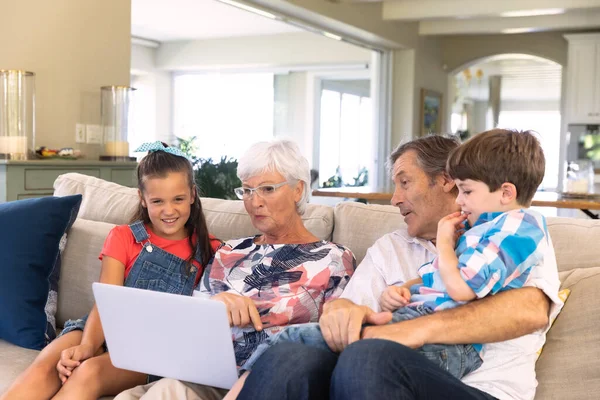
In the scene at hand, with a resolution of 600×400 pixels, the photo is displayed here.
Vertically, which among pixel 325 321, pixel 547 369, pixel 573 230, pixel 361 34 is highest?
pixel 361 34

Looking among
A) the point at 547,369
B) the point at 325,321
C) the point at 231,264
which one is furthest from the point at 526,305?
the point at 231,264

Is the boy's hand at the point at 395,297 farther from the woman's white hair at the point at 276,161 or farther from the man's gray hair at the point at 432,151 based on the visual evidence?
the woman's white hair at the point at 276,161

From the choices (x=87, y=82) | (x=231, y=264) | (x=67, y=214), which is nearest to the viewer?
(x=231, y=264)

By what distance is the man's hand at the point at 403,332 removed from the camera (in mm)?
1577

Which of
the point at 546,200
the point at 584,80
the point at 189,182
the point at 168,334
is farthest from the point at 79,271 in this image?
the point at 584,80

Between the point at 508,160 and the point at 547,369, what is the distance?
1.76ft

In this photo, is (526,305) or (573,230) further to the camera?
(573,230)

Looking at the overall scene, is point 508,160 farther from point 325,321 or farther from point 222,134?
point 222,134

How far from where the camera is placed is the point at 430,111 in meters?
9.72

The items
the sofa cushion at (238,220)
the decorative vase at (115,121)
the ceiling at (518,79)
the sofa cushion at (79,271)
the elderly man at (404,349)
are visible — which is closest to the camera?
the elderly man at (404,349)

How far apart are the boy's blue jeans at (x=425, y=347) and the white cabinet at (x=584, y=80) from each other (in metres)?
7.84

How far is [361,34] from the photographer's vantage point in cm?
803

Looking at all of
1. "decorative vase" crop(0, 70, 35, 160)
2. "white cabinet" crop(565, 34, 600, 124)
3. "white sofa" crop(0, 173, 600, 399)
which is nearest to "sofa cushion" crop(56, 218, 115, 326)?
"white sofa" crop(0, 173, 600, 399)

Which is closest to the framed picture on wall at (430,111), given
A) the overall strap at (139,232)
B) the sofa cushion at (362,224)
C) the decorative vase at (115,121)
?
the decorative vase at (115,121)
